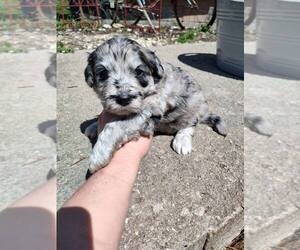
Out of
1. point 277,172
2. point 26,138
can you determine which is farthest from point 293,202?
point 26,138

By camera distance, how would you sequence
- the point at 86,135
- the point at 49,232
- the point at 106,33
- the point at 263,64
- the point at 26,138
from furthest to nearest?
the point at 86,135 → the point at 106,33 → the point at 263,64 → the point at 26,138 → the point at 49,232

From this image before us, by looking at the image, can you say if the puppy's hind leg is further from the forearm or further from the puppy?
the forearm

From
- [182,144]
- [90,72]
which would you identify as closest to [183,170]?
[182,144]

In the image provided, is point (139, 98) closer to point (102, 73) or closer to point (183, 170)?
point (102, 73)

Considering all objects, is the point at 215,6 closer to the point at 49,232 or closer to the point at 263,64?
the point at 263,64

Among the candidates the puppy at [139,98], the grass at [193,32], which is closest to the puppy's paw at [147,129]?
the puppy at [139,98]
